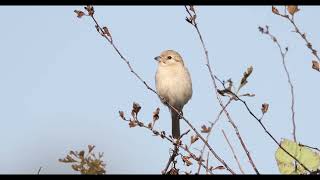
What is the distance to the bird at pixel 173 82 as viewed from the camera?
7.09m

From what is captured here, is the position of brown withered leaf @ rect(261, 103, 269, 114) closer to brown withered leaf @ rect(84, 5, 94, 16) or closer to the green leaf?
the green leaf

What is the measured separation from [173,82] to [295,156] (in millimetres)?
4957

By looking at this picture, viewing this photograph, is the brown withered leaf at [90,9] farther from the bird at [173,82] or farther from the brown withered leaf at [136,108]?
the bird at [173,82]

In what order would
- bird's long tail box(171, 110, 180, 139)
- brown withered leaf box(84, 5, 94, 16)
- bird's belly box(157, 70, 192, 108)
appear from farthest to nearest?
bird's long tail box(171, 110, 180, 139) → bird's belly box(157, 70, 192, 108) → brown withered leaf box(84, 5, 94, 16)

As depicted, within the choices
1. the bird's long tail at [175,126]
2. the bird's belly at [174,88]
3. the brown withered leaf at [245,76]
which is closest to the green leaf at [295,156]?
the brown withered leaf at [245,76]

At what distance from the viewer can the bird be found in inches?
279

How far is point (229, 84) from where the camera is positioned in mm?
2596

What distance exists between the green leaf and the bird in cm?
475

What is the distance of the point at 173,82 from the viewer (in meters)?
7.10

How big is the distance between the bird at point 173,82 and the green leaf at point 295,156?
15.6ft

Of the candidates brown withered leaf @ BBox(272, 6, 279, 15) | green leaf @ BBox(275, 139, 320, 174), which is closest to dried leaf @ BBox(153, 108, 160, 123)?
brown withered leaf @ BBox(272, 6, 279, 15)

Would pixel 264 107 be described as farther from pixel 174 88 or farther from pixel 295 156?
pixel 174 88

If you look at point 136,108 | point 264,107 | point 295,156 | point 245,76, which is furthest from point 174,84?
point 295,156
